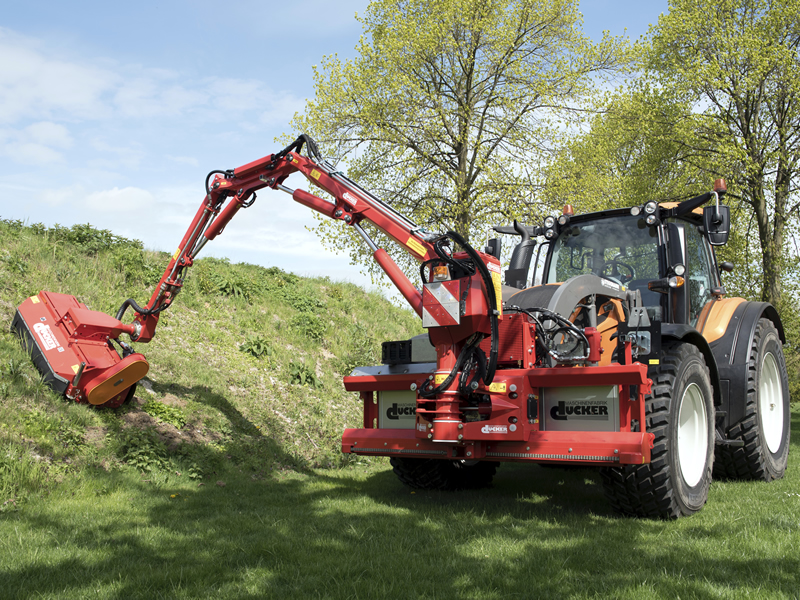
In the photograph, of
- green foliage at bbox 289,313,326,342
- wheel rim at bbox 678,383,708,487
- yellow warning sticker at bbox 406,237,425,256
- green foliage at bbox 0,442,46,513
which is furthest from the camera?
green foliage at bbox 289,313,326,342

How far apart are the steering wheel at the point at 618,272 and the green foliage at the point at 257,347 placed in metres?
6.10

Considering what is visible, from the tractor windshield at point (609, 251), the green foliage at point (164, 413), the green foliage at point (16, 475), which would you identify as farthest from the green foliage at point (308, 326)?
the green foliage at point (16, 475)

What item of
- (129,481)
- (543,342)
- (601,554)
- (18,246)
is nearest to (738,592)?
(601,554)

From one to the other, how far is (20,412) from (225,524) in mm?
2826

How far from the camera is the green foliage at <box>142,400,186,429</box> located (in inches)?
313

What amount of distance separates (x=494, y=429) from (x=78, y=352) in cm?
467

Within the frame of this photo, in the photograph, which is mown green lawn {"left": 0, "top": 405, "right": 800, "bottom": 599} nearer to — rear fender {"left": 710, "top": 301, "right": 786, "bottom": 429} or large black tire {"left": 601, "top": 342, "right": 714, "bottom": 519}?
large black tire {"left": 601, "top": 342, "right": 714, "bottom": 519}

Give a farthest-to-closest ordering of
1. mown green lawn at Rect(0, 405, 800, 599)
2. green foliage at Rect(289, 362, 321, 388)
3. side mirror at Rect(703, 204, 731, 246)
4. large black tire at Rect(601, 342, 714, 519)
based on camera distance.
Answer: green foliage at Rect(289, 362, 321, 388) → side mirror at Rect(703, 204, 731, 246) → large black tire at Rect(601, 342, 714, 519) → mown green lawn at Rect(0, 405, 800, 599)

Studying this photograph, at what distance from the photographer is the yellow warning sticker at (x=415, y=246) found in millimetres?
6109

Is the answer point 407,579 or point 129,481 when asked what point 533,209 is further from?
point 407,579

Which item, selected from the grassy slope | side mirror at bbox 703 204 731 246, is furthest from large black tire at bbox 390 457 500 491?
side mirror at bbox 703 204 731 246

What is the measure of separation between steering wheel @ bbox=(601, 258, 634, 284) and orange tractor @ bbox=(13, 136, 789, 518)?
0.02 m

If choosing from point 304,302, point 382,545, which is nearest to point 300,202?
point 382,545

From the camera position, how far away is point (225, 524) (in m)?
5.27
